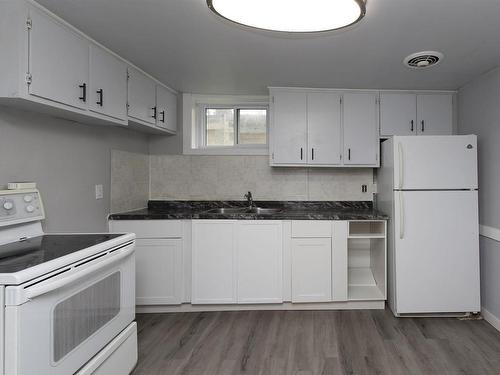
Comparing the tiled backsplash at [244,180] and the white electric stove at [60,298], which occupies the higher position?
the tiled backsplash at [244,180]

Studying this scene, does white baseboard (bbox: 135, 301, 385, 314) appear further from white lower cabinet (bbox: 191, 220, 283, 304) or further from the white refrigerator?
the white refrigerator

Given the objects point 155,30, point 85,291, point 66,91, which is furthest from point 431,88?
point 85,291

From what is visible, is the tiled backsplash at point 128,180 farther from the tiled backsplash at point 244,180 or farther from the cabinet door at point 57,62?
the cabinet door at point 57,62

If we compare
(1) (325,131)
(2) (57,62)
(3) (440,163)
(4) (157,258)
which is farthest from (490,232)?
(2) (57,62)

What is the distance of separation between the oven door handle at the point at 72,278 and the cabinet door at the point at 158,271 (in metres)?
0.87

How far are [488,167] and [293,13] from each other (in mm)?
2286

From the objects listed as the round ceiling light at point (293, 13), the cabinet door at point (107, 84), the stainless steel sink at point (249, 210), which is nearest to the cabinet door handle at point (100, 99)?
the cabinet door at point (107, 84)

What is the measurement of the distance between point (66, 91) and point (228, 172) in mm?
1795

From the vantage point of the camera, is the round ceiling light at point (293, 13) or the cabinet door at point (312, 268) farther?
the cabinet door at point (312, 268)

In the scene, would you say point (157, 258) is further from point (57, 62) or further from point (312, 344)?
point (57, 62)

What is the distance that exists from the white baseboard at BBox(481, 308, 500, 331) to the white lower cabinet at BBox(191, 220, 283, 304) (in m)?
1.73

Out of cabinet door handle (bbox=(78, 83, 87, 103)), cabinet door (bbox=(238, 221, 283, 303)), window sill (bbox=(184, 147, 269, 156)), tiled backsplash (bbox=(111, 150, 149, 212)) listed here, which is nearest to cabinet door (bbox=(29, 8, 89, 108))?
cabinet door handle (bbox=(78, 83, 87, 103))

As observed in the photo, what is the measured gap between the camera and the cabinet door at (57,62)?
1.53 meters

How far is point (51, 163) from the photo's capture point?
1.95 meters
